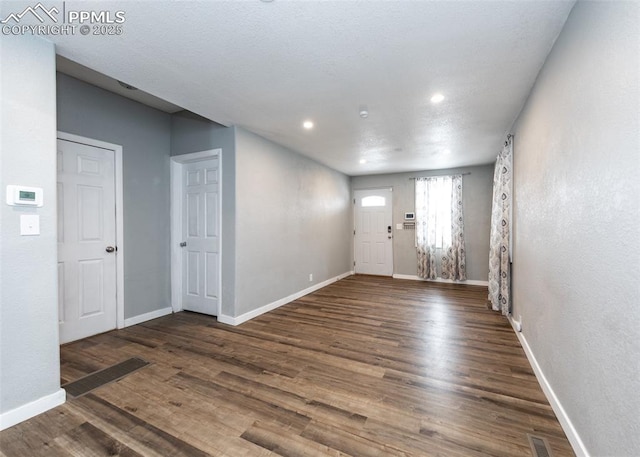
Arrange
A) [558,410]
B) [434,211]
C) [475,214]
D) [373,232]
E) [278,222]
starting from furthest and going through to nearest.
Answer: [373,232]
[434,211]
[475,214]
[278,222]
[558,410]

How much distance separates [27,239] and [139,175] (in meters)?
2.01

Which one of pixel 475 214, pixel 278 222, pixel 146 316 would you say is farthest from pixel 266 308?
pixel 475 214

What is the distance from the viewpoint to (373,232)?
6.89 m

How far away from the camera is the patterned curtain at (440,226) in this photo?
5.93 meters

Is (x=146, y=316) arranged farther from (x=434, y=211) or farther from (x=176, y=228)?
(x=434, y=211)

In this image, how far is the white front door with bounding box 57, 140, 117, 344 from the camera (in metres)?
2.97

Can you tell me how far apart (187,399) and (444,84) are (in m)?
3.26

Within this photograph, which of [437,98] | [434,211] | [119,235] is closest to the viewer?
[437,98]

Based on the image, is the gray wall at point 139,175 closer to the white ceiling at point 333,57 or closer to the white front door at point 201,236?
the white front door at point 201,236

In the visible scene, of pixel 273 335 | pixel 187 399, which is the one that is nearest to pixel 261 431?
pixel 187 399

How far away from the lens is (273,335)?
10.5 ft

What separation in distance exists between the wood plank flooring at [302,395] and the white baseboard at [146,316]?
0.42 feet

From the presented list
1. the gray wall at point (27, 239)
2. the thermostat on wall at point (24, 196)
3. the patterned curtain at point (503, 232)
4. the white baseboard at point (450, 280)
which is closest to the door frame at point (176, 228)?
the gray wall at point (27, 239)

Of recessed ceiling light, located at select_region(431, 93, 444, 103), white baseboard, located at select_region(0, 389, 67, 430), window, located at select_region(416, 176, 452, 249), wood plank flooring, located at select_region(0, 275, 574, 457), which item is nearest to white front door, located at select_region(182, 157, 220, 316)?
wood plank flooring, located at select_region(0, 275, 574, 457)
